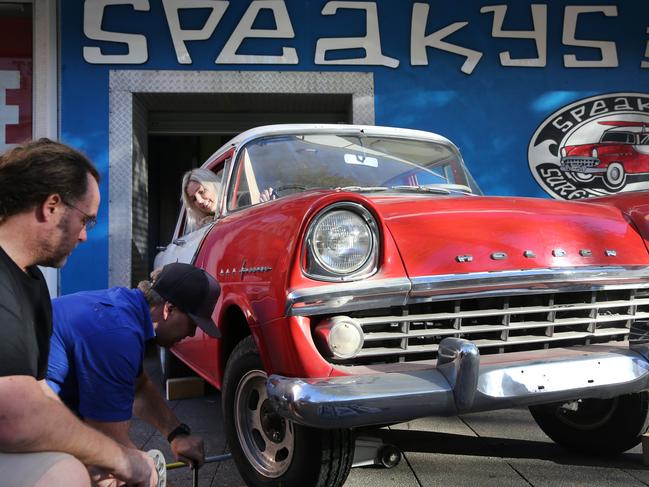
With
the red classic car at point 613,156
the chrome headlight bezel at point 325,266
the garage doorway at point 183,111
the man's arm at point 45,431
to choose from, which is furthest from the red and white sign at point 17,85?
the red classic car at point 613,156

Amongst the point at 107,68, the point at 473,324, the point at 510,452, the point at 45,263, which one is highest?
the point at 107,68

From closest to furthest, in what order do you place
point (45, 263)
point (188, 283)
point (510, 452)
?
point (45, 263)
point (188, 283)
point (510, 452)

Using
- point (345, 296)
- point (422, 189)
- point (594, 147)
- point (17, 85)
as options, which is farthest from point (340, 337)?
point (17, 85)

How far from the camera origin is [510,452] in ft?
9.41

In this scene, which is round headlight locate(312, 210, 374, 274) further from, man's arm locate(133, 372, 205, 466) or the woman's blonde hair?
the woman's blonde hair

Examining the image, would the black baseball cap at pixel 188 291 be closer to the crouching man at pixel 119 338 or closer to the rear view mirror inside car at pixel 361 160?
the crouching man at pixel 119 338

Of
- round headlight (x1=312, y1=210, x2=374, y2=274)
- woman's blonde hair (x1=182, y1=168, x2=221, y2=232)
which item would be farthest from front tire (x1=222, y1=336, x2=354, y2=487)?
woman's blonde hair (x1=182, y1=168, x2=221, y2=232)

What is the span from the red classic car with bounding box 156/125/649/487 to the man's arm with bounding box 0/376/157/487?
0.62m

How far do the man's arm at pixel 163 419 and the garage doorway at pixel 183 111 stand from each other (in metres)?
4.55

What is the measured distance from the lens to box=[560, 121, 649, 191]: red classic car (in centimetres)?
668

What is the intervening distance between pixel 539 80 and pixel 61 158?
6420 mm

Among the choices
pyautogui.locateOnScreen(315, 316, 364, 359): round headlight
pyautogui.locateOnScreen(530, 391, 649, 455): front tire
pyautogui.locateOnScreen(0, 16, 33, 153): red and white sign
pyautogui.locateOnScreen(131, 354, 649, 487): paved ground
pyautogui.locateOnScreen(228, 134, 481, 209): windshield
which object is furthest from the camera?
pyautogui.locateOnScreen(0, 16, 33, 153): red and white sign

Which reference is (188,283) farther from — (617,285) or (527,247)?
(617,285)

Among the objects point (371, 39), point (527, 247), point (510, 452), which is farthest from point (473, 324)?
point (371, 39)
